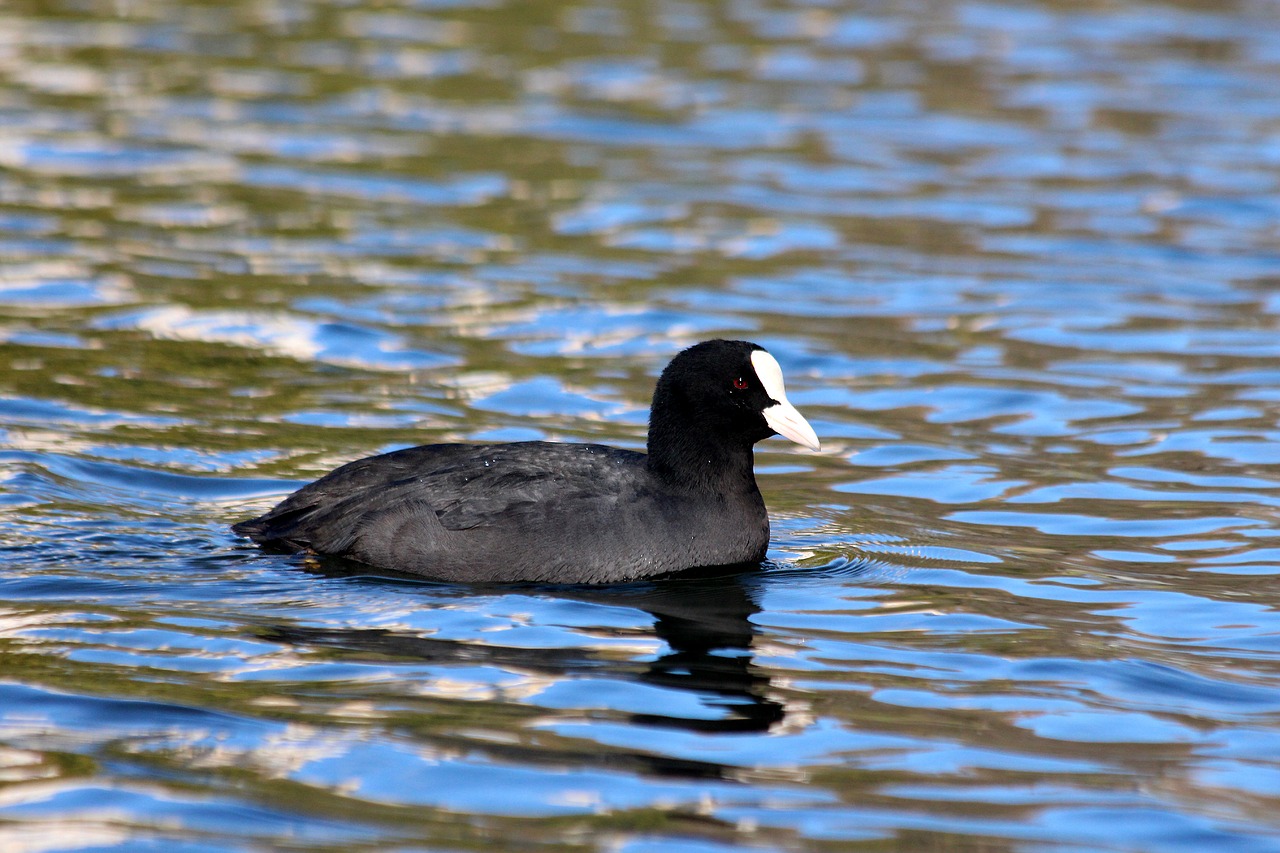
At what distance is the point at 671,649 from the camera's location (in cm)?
640

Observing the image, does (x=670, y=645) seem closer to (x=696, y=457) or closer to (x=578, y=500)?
(x=578, y=500)

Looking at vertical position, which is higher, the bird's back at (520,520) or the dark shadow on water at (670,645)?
the bird's back at (520,520)

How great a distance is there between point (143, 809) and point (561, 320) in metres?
7.11

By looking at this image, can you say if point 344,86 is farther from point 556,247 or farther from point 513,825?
point 513,825

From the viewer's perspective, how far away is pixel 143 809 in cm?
493

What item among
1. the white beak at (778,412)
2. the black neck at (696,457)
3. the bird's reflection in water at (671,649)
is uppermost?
the white beak at (778,412)

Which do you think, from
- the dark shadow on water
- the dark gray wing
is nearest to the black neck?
the dark gray wing

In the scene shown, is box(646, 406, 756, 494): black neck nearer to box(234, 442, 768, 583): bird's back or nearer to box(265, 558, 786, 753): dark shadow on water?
box(234, 442, 768, 583): bird's back

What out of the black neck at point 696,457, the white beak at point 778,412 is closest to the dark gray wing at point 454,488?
the black neck at point 696,457

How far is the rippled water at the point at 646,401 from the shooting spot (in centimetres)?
527

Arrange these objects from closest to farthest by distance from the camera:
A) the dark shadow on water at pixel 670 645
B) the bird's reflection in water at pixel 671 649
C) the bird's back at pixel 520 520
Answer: the bird's reflection in water at pixel 671 649
the dark shadow on water at pixel 670 645
the bird's back at pixel 520 520

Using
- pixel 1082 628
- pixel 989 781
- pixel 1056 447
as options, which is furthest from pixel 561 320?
pixel 989 781

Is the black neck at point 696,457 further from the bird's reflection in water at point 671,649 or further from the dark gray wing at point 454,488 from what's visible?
the bird's reflection in water at point 671,649

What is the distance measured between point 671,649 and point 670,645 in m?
0.05
